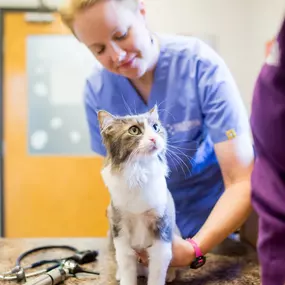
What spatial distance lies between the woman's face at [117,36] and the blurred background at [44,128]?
1.83 meters

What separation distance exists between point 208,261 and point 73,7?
0.58 meters

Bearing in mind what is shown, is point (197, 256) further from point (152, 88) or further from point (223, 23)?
point (223, 23)

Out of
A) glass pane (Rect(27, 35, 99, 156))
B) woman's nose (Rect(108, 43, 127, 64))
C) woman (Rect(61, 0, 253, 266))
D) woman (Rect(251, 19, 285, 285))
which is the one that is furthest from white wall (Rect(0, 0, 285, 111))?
woman (Rect(251, 19, 285, 285))

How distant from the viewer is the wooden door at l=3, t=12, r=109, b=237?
2621 mm

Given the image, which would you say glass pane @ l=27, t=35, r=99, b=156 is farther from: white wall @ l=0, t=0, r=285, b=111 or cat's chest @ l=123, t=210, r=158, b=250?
cat's chest @ l=123, t=210, r=158, b=250

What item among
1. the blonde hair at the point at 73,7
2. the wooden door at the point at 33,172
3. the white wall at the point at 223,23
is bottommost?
the wooden door at the point at 33,172

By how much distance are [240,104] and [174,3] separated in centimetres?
193

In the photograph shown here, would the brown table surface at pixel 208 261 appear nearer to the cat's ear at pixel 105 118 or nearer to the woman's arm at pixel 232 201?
the woman's arm at pixel 232 201

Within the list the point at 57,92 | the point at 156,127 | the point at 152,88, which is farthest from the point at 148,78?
the point at 57,92

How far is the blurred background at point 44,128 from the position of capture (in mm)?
2617

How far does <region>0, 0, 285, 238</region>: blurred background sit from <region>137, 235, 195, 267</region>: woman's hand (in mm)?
1886

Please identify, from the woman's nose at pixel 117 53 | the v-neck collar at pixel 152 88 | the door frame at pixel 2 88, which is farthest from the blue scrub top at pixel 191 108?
the door frame at pixel 2 88

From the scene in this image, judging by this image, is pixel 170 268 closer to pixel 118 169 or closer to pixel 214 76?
pixel 118 169

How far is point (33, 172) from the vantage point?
265 centimetres
